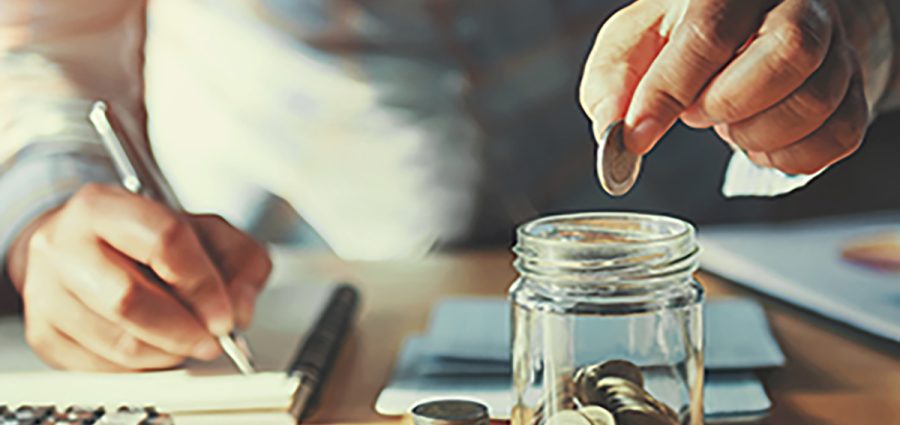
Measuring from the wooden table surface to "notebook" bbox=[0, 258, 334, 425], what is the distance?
0.03 m

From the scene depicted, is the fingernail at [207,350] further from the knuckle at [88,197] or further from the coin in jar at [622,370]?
the coin in jar at [622,370]

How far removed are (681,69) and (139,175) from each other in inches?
12.4

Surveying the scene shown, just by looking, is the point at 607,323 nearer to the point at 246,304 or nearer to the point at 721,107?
the point at 721,107

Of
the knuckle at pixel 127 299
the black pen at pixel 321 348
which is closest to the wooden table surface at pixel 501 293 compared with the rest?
the black pen at pixel 321 348

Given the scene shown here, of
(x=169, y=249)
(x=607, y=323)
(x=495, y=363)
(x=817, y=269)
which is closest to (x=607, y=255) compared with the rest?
(x=607, y=323)

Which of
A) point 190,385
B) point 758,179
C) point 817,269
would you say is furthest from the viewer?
point 817,269

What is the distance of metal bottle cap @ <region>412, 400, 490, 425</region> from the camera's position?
431 millimetres

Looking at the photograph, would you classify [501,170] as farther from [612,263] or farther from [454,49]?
[612,263]

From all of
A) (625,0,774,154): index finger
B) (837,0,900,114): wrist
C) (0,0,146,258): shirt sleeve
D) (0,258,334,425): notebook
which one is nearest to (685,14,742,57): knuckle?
(625,0,774,154): index finger

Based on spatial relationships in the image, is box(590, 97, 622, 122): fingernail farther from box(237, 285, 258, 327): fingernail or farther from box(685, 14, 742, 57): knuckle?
box(237, 285, 258, 327): fingernail

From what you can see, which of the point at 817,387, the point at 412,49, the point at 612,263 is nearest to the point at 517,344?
the point at 612,263

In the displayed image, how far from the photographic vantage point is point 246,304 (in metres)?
0.62

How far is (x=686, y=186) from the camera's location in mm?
1111

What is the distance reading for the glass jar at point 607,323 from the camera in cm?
43
